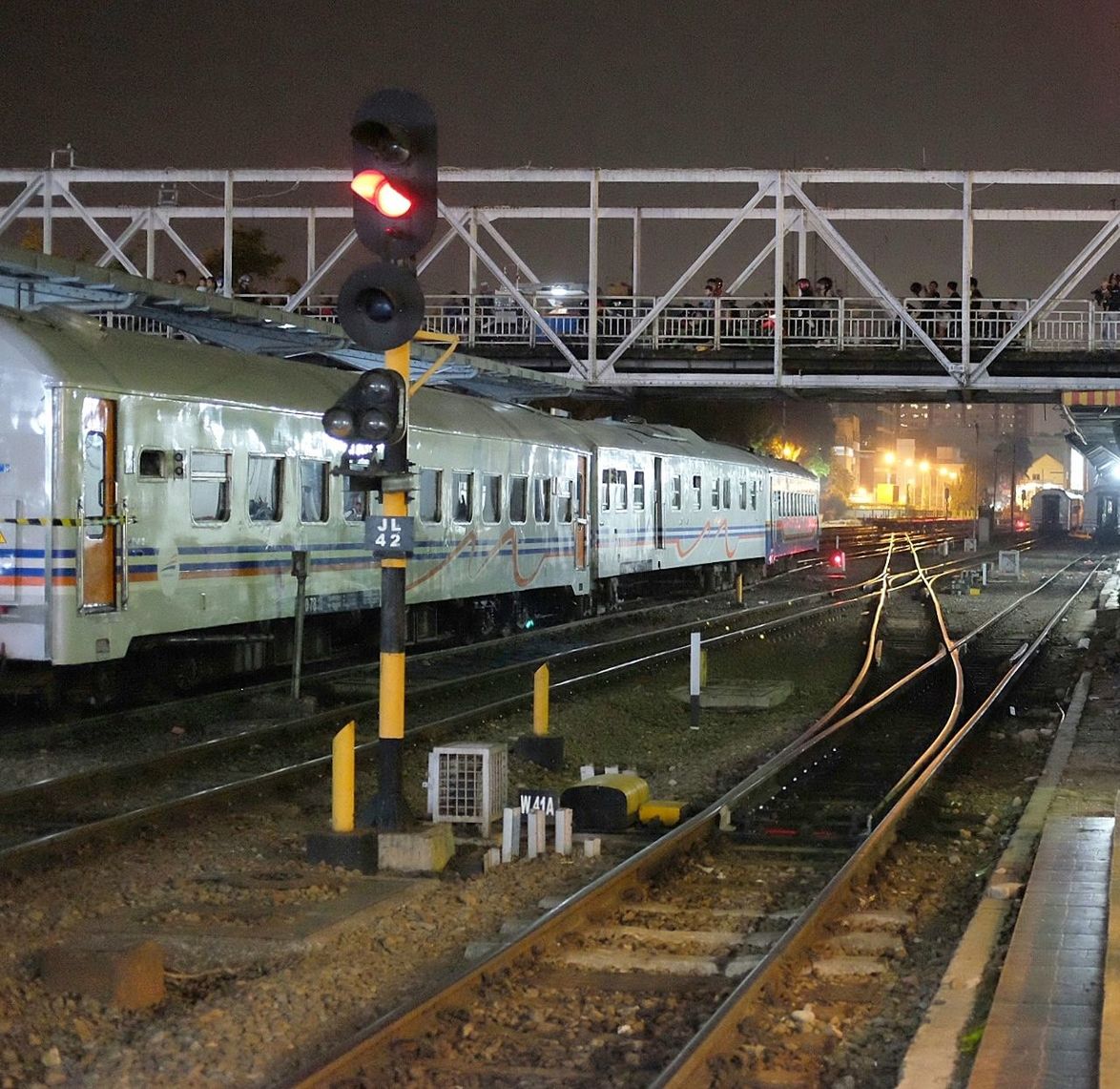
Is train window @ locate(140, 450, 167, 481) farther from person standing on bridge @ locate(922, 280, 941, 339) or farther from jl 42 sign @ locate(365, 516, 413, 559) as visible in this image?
person standing on bridge @ locate(922, 280, 941, 339)

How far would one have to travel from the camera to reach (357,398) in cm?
936

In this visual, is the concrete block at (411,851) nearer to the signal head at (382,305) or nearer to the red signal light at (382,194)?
the signal head at (382,305)

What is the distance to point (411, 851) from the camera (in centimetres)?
939

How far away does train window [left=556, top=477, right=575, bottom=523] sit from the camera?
2462 centimetres

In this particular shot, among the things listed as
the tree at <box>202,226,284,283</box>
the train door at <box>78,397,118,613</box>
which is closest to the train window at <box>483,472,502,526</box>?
the train door at <box>78,397,118,613</box>

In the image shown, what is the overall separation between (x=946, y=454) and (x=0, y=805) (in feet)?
587

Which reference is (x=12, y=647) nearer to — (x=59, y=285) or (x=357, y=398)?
(x=59, y=285)

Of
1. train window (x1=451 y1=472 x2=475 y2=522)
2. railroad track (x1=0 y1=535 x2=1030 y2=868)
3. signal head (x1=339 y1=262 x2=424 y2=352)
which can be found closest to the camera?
signal head (x1=339 y1=262 x2=424 y2=352)

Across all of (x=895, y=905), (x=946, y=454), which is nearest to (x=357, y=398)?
(x=895, y=905)

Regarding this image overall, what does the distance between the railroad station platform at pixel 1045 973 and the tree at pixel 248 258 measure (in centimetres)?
4730

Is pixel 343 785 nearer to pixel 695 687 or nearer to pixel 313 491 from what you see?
pixel 695 687

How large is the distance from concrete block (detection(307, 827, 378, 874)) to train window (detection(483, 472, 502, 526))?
12.1 meters

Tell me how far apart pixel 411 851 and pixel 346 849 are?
378 mm

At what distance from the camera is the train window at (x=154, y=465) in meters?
14.3
